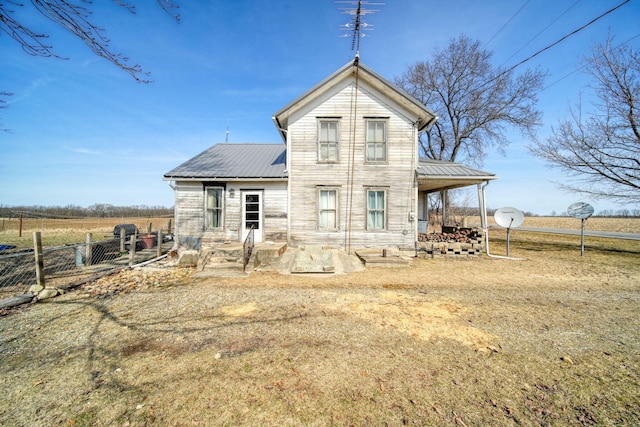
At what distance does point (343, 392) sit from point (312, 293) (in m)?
3.71

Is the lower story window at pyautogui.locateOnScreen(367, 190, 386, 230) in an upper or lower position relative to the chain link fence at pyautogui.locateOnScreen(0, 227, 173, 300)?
upper

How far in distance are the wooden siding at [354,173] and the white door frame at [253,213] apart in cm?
141

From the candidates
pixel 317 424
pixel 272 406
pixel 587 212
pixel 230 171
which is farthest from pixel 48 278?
pixel 587 212

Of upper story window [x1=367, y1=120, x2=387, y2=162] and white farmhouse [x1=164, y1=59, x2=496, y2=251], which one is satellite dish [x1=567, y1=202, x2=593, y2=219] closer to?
white farmhouse [x1=164, y1=59, x2=496, y2=251]

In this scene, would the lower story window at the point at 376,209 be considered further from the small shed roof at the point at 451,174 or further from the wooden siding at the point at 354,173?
the small shed roof at the point at 451,174

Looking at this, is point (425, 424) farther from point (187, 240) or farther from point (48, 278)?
point (187, 240)

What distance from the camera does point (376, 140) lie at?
1164 centimetres

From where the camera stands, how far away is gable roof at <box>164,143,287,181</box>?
11202 millimetres

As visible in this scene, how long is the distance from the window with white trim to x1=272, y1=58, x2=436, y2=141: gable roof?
3874mm

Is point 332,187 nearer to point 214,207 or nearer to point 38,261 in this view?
point 214,207

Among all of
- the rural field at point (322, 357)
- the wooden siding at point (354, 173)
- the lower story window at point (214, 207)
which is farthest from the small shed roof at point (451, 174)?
the lower story window at point (214, 207)

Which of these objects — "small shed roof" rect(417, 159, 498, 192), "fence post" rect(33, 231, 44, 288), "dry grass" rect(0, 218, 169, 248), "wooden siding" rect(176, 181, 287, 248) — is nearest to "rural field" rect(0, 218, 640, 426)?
"fence post" rect(33, 231, 44, 288)

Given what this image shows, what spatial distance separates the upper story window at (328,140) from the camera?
37.8 feet

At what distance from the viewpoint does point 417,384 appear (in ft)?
9.99
